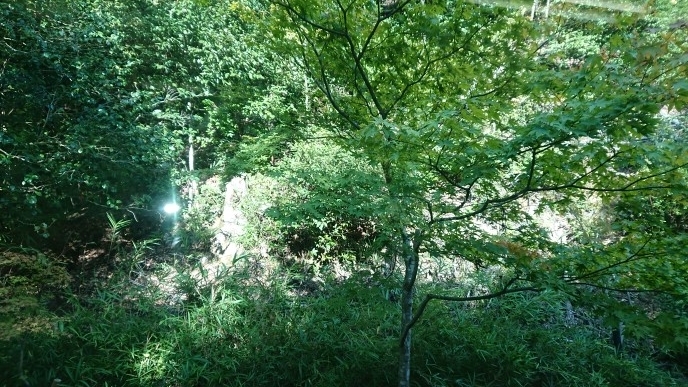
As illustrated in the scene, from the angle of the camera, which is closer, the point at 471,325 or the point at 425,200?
the point at 425,200

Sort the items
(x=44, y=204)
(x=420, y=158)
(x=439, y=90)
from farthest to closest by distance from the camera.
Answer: (x=44, y=204)
(x=439, y=90)
(x=420, y=158)

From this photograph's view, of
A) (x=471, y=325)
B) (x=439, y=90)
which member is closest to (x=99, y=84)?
(x=439, y=90)

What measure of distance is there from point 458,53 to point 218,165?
19.5ft

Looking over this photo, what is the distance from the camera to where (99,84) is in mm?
3814

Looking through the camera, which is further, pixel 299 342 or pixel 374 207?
pixel 299 342

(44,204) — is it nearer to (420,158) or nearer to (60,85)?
(60,85)

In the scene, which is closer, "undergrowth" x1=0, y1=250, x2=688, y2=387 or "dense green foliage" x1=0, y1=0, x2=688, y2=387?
"dense green foliage" x1=0, y1=0, x2=688, y2=387

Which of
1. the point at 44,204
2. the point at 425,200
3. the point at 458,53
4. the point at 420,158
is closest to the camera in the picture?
the point at 420,158

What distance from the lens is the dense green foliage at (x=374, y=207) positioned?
1.65 meters

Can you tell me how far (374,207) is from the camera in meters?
1.93

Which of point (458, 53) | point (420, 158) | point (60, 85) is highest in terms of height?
point (458, 53)

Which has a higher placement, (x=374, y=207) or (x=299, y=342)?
(x=374, y=207)

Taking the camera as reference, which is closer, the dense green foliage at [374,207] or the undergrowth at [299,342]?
the dense green foliage at [374,207]

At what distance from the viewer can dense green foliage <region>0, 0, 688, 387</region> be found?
1648 millimetres
